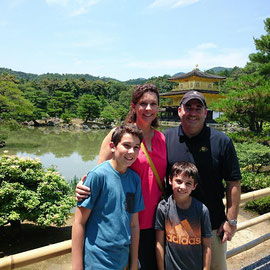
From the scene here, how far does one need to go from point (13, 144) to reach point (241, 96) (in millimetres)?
13006

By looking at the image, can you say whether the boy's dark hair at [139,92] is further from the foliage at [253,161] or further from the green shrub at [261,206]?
the foliage at [253,161]

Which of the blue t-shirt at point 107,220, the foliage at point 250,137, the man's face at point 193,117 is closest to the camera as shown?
the blue t-shirt at point 107,220

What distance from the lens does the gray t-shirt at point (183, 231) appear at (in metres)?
1.30

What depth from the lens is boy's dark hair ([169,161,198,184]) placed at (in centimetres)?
130

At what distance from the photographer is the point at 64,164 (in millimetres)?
10414

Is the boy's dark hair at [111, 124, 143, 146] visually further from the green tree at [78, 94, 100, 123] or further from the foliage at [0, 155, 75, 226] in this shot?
the green tree at [78, 94, 100, 123]

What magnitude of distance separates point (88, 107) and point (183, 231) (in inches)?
969

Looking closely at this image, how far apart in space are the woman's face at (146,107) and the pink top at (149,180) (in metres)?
0.15

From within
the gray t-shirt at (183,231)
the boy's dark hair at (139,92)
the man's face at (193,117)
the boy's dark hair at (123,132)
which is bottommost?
the gray t-shirt at (183,231)

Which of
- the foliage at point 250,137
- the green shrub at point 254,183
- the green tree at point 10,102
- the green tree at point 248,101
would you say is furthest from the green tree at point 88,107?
the green shrub at point 254,183

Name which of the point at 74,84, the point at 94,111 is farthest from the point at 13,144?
the point at 74,84

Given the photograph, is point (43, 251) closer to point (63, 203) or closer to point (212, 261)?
point (212, 261)

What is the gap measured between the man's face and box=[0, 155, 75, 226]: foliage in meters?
2.60

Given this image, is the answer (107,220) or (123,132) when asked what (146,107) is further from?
(107,220)
